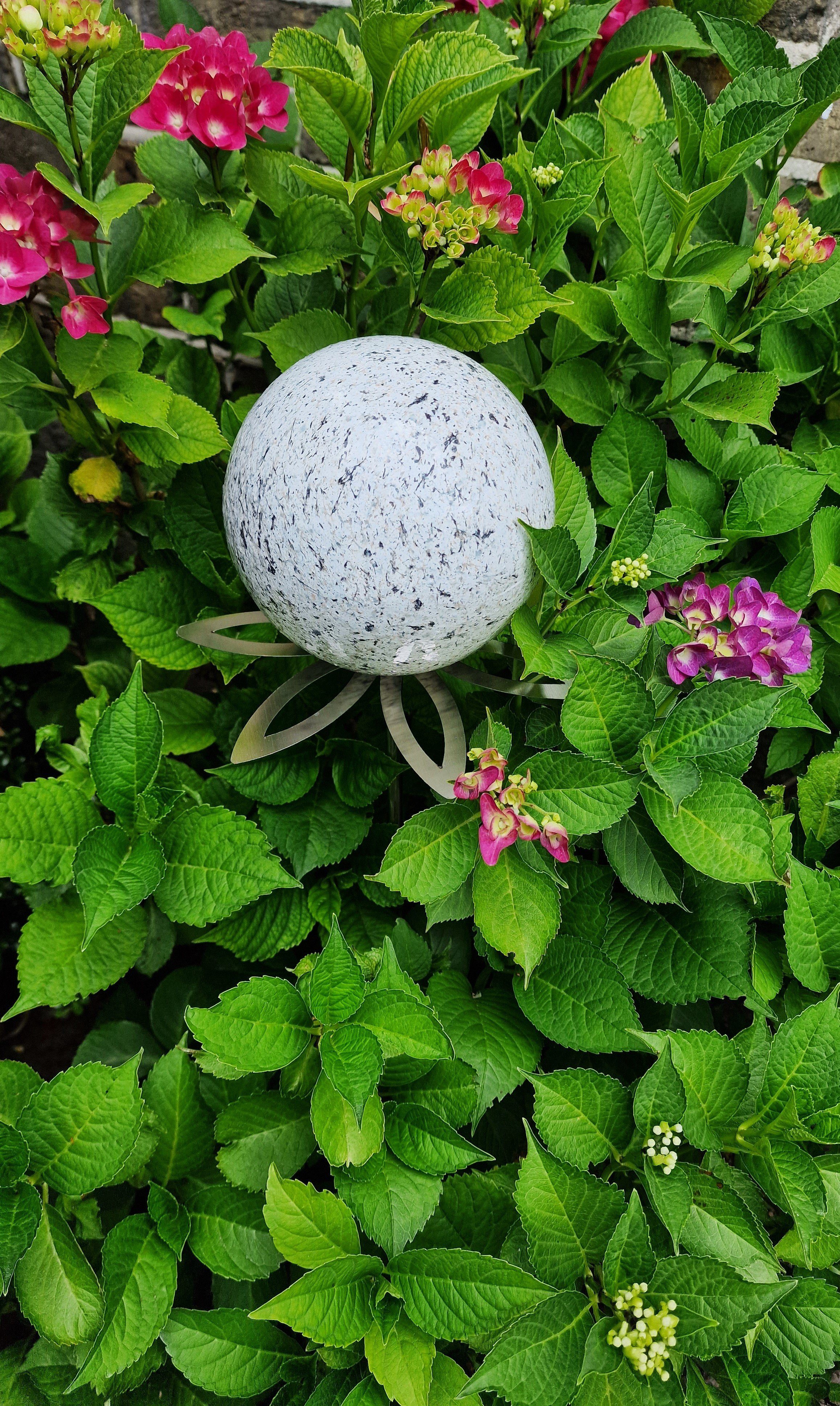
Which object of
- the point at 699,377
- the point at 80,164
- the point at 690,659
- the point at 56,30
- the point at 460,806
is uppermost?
the point at 56,30

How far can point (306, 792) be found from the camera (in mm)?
1176

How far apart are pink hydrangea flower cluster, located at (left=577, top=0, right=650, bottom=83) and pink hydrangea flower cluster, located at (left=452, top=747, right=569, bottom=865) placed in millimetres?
1090

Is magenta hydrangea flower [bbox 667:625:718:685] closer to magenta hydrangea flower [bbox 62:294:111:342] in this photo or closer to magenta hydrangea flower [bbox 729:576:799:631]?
magenta hydrangea flower [bbox 729:576:799:631]

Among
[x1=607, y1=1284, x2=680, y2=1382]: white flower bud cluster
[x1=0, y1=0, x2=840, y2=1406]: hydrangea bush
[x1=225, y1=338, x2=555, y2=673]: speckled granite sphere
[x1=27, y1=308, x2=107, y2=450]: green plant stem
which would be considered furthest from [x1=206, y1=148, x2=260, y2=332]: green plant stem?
[x1=607, y1=1284, x2=680, y2=1382]: white flower bud cluster

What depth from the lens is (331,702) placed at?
1098 millimetres

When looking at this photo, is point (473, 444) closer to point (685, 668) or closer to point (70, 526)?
point (685, 668)

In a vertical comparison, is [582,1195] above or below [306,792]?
below

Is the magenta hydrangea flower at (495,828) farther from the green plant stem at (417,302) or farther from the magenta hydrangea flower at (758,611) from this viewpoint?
the green plant stem at (417,302)

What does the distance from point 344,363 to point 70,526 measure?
727 mm

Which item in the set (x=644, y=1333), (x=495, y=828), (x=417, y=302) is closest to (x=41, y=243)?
(x=417, y=302)

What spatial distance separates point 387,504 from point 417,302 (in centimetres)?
41

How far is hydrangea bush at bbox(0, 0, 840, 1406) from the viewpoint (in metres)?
0.89

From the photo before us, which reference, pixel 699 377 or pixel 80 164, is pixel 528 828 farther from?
pixel 80 164

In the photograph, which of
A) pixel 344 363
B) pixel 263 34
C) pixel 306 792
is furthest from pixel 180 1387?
pixel 263 34
